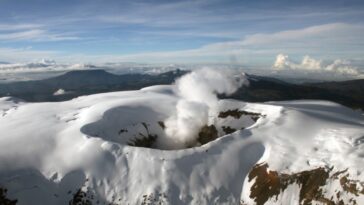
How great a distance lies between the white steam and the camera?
63750mm

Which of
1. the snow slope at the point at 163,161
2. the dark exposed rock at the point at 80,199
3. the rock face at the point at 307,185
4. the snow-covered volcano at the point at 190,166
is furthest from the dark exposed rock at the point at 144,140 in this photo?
the rock face at the point at 307,185

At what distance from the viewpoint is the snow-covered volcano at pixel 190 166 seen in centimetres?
4234

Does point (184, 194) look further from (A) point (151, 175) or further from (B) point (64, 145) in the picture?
(B) point (64, 145)

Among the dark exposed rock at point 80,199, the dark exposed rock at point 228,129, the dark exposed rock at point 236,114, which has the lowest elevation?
the dark exposed rock at point 80,199

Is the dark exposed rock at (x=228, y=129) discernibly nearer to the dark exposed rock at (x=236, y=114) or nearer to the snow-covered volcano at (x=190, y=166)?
the dark exposed rock at (x=236, y=114)

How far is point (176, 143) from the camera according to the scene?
208ft

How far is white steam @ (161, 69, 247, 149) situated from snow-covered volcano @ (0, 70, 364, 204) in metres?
6.81

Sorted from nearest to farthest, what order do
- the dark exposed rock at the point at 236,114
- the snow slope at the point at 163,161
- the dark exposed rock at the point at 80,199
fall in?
the dark exposed rock at the point at 80,199
the snow slope at the point at 163,161
the dark exposed rock at the point at 236,114

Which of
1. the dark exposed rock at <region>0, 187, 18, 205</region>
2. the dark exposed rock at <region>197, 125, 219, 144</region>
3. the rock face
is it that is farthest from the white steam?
the dark exposed rock at <region>0, 187, 18, 205</region>

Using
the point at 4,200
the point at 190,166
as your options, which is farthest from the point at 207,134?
the point at 4,200

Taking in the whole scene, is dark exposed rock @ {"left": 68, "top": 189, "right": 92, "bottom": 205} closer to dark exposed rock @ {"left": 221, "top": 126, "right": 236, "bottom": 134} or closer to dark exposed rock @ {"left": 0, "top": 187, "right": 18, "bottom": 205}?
dark exposed rock @ {"left": 0, "top": 187, "right": 18, "bottom": 205}

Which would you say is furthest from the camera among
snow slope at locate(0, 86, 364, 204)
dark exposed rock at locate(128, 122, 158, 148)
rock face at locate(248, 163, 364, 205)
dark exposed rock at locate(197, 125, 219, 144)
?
dark exposed rock at locate(197, 125, 219, 144)

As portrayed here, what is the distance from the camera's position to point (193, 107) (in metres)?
68.9

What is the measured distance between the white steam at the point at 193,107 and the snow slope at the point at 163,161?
29.0 feet
